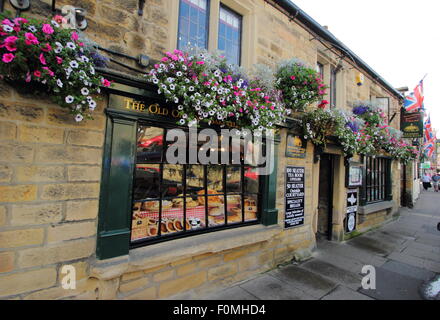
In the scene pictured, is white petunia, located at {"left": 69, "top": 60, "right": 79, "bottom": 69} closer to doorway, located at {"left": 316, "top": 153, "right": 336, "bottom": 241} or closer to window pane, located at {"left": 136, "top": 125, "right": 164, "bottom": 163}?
window pane, located at {"left": 136, "top": 125, "right": 164, "bottom": 163}

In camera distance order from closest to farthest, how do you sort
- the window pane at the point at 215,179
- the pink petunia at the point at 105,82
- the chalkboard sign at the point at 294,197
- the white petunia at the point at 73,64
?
the white petunia at the point at 73,64 → the pink petunia at the point at 105,82 → the window pane at the point at 215,179 → the chalkboard sign at the point at 294,197

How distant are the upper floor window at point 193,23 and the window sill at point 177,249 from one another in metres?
3.01

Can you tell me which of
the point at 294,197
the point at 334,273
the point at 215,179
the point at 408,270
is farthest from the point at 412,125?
the point at 215,179

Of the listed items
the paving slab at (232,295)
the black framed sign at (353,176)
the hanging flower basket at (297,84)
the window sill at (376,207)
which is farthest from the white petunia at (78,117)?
the window sill at (376,207)

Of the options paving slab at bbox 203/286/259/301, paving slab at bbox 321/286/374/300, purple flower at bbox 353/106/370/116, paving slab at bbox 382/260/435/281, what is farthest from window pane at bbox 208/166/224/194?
purple flower at bbox 353/106/370/116

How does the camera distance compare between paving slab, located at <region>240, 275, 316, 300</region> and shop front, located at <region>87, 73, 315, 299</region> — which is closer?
shop front, located at <region>87, 73, 315, 299</region>

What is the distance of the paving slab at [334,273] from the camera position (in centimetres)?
416

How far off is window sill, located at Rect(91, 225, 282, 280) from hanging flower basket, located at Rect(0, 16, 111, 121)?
5.63 ft

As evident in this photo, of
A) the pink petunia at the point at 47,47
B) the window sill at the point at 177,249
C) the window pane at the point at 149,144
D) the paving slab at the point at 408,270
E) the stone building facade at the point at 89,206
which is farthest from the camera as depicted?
the paving slab at the point at 408,270

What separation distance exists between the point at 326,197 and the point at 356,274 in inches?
108

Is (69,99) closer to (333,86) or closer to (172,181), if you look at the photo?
(172,181)

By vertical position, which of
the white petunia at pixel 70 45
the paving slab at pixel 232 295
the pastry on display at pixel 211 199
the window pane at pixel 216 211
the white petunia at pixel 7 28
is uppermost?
the white petunia at pixel 70 45

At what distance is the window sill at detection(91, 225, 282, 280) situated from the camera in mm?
2598

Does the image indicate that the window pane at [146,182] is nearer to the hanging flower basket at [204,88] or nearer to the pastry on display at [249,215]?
the hanging flower basket at [204,88]
